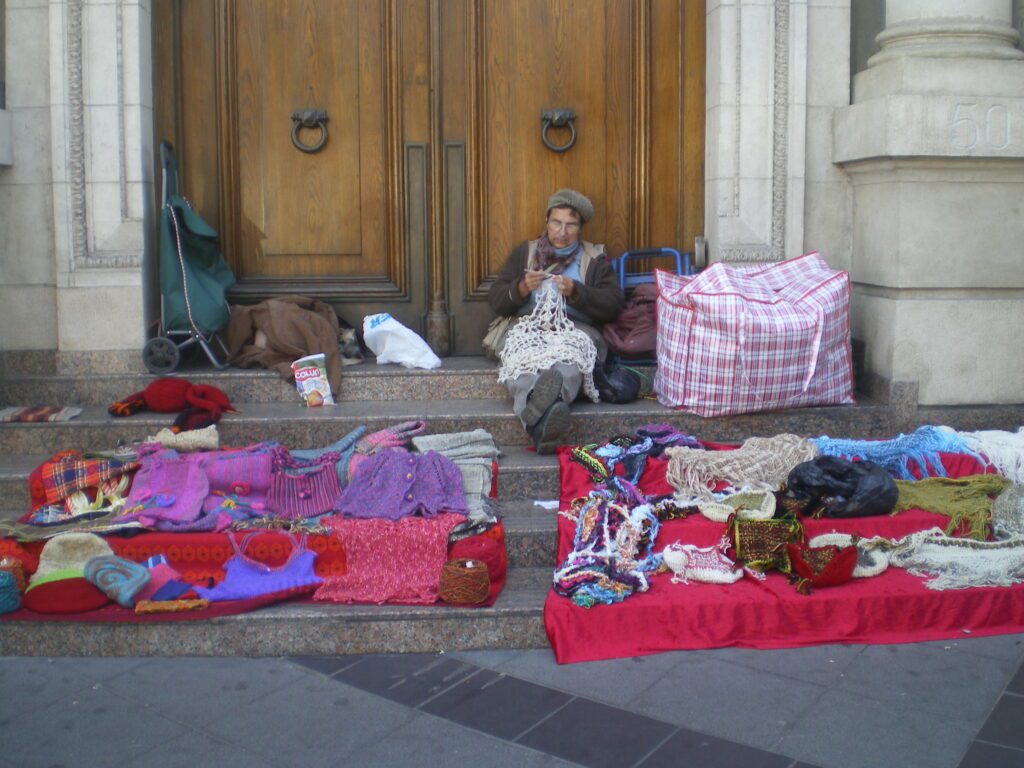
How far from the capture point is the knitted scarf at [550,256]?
252 inches

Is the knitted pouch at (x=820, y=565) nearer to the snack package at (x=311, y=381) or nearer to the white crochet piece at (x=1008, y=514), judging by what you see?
the white crochet piece at (x=1008, y=514)

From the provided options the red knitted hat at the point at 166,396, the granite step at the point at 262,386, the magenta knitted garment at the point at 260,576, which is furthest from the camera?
the granite step at the point at 262,386

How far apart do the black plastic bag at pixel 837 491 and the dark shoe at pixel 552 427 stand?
3.38 feet

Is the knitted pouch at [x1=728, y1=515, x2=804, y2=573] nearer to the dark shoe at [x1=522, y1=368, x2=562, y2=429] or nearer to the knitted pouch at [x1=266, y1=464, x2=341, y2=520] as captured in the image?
the dark shoe at [x1=522, y1=368, x2=562, y2=429]

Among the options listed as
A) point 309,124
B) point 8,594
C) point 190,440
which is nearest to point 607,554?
point 190,440

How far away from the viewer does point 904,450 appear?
559 cm

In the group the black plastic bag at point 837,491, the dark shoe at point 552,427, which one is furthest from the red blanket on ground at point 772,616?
the dark shoe at point 552,427

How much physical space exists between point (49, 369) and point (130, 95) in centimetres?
150

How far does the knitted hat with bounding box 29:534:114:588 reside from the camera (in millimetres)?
4617

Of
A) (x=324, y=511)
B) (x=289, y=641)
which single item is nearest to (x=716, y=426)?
(x=324, y=511)

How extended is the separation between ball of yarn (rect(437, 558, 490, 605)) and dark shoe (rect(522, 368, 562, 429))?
3.67 feet

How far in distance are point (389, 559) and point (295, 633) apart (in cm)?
48

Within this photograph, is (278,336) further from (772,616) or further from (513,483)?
(772,616)

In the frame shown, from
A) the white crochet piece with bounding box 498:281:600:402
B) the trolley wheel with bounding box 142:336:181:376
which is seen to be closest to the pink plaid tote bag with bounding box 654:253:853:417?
the white crochet piece with bounding box 498:281:600:402
